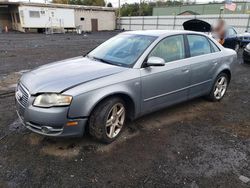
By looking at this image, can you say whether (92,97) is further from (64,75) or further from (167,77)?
(167,77)

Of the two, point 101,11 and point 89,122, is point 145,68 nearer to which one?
point 89,122

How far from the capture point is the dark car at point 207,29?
10.8m

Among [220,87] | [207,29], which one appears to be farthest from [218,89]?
[207,29]

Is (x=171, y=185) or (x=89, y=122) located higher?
(x=89, y=122)

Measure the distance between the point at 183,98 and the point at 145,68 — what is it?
1.21 meters

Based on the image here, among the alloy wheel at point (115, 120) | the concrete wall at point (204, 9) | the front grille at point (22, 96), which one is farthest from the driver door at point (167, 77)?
the concrete wall at point (204, 9)

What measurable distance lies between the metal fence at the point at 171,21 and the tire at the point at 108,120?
1761 centimetres

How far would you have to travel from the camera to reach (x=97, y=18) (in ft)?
112

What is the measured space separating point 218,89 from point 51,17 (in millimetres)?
27153

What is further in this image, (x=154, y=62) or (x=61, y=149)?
(x=154, y=62)

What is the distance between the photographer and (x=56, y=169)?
2.61 meters

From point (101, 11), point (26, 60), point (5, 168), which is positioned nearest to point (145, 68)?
point (5, 168)

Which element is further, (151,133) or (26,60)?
(26,60)

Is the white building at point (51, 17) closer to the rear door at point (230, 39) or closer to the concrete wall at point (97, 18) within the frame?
the concrete wall at point (97, 18)
